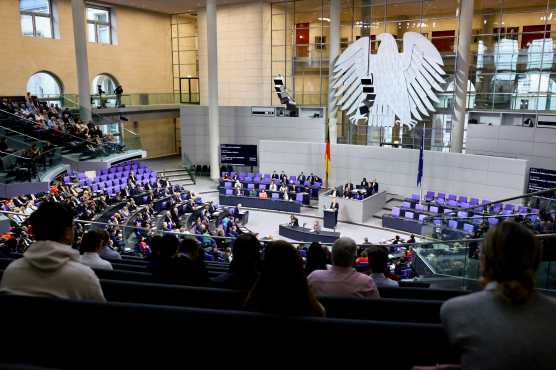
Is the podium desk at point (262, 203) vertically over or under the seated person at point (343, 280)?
under

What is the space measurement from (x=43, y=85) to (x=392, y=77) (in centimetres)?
1843

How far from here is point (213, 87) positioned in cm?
2500

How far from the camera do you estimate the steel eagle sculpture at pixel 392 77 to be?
21.5 m

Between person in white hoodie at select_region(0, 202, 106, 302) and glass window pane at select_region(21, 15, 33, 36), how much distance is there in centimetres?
2502

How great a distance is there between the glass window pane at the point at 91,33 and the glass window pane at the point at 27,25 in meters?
3.72

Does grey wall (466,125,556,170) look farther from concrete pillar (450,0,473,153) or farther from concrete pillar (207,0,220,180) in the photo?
concrete pillar (207,0,220,180)

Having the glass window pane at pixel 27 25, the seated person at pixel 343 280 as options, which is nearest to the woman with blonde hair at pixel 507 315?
the seated person at pixel 343 280

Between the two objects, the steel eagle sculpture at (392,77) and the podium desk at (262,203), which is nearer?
the podium desk at (262,203)

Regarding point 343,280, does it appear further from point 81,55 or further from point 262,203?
point 81,55

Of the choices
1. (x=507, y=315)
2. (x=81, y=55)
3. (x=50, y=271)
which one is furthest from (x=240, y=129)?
(x=507, y=315)

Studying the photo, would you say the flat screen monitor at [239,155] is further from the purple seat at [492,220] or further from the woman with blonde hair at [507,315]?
the woman with blonde hair at [507,315]

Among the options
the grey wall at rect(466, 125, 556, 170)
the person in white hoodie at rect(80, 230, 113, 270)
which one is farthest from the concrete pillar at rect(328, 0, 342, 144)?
the person in white hoodie at rect(80, 230, 113, 270)

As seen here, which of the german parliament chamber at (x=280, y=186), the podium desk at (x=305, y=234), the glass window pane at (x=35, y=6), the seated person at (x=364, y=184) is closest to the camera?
the german parliament chamber at (x=280, y=186)

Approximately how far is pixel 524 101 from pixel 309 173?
34.4ft
